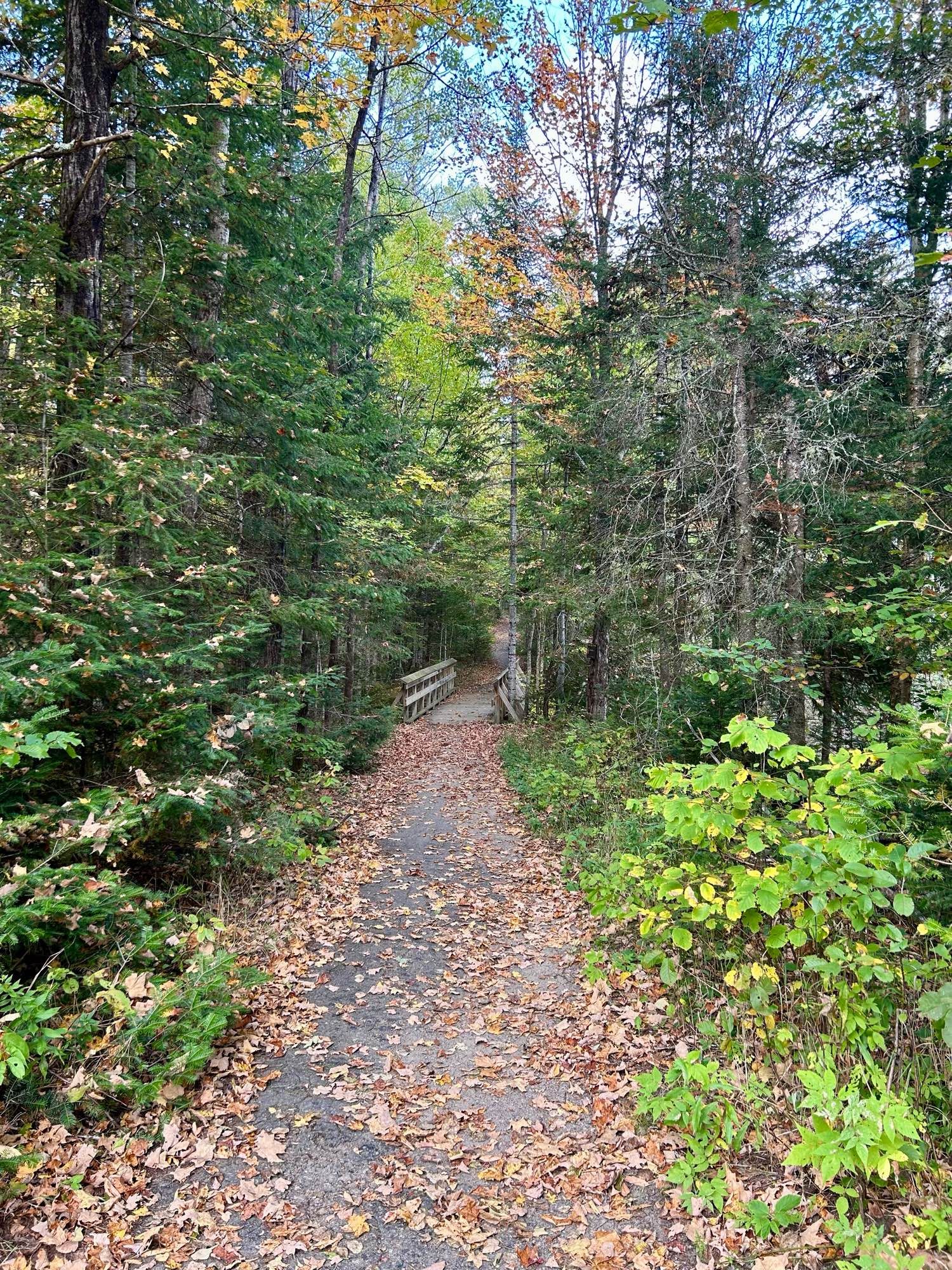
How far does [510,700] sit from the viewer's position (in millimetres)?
15648

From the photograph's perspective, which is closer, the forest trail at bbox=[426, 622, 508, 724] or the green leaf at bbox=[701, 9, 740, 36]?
the green leaf at bbox=[701, 9, 740, 36]

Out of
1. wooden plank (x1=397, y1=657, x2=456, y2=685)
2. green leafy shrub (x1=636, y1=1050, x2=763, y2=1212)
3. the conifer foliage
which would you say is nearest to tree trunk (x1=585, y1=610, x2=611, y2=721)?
the conifer foliage

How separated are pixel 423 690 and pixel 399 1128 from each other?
15.0 meters

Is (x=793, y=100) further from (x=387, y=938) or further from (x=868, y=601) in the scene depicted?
(x=387, y=938)

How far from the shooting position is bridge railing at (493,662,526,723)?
14.7 m

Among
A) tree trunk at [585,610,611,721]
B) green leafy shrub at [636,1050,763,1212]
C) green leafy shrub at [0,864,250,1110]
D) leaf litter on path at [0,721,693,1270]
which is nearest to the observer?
leaf litter on path at [0,721,693,1270]

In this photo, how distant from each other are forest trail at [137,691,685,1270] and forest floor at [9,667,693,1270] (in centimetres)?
1

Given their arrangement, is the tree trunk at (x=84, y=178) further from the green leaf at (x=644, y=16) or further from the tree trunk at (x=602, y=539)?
the tree trunk at (x=602, y=539)

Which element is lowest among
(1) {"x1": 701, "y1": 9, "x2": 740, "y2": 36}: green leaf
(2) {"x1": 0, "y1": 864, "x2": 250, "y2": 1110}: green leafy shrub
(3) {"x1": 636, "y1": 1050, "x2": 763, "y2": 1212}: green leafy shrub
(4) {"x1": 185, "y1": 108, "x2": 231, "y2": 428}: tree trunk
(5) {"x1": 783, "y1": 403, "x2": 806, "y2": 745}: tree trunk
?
(3) {"x1": 636, "y1": 1050, "x2": 763, "y2": 1212}: green leafy shrub

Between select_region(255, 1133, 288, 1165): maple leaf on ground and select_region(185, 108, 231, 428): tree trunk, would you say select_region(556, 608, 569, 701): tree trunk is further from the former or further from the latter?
select_region(255, 1133, 288, 1165): maple leaf on ground

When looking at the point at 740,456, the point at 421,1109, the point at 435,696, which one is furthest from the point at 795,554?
the point at 435,696

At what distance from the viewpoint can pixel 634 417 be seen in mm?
7168

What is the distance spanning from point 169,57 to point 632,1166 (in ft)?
31.1

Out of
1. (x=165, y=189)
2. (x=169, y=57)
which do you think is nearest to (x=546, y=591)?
(x=165, y=189)
